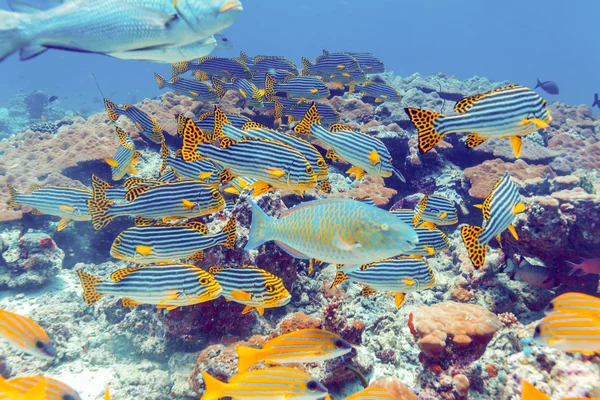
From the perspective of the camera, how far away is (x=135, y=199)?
4.20 m

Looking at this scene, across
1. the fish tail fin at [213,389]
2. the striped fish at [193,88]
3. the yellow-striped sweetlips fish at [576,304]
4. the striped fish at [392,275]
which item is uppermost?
the striped fish at [193,88]

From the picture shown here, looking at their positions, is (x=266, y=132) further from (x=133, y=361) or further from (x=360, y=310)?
(x=133, y=361)

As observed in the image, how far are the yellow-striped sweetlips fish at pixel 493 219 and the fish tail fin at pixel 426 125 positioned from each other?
1.00 meters

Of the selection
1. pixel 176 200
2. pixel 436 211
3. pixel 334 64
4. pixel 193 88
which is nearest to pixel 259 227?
pixel 176 200

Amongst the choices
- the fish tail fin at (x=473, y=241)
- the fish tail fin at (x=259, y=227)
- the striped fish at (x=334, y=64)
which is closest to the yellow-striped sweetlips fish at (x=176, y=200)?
the fish tail fin at (x=259, y=227)

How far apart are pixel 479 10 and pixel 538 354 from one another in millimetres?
183119

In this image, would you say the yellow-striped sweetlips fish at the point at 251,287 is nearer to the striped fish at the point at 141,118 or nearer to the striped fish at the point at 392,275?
the striped fish at the point at 392,275

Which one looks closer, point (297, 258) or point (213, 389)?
point (213, 389)

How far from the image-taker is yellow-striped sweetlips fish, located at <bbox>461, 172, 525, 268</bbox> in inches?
142

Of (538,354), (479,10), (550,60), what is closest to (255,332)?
(538,354)

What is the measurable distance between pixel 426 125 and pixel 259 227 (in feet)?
6.89

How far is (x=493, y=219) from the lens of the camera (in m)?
3.70

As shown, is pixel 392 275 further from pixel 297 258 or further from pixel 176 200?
pixel 176 200

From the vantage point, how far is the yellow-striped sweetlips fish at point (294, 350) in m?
2.85
